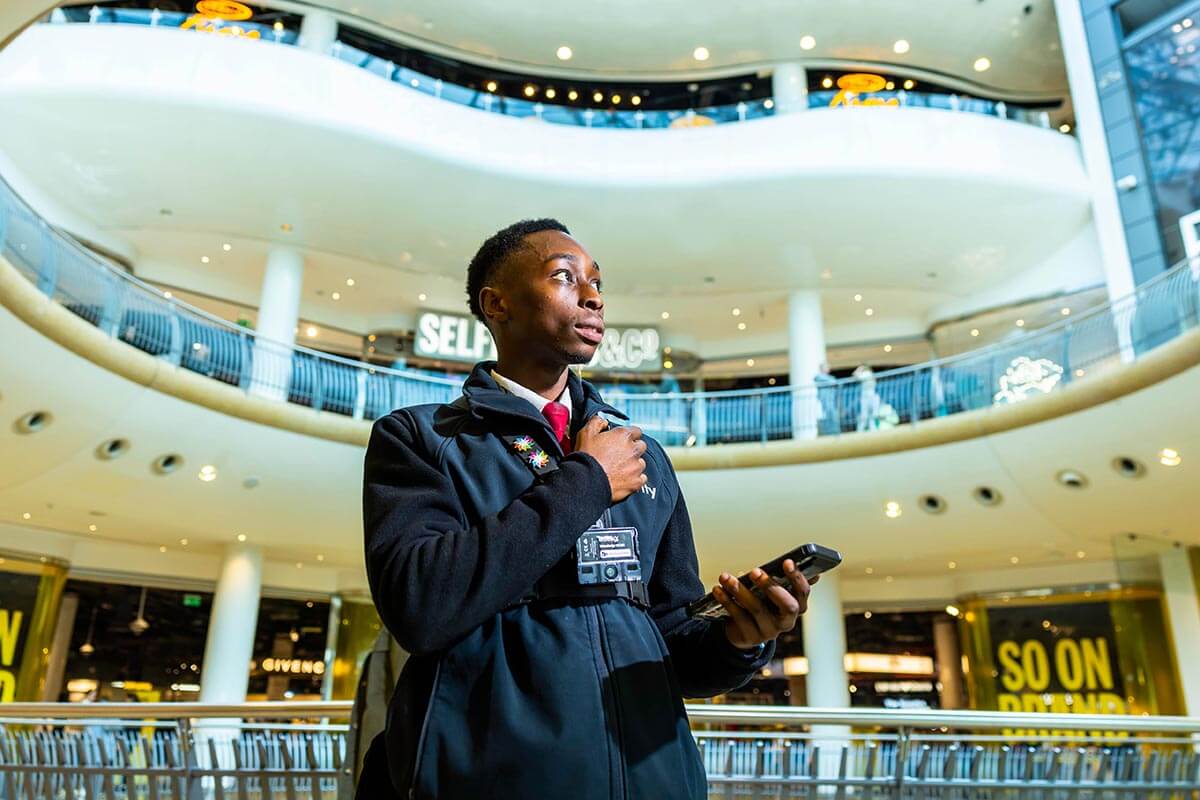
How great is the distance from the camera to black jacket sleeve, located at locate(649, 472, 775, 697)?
1.54 meters

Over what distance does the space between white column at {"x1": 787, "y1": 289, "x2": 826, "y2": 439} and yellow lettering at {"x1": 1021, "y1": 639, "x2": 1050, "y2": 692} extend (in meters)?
7.09

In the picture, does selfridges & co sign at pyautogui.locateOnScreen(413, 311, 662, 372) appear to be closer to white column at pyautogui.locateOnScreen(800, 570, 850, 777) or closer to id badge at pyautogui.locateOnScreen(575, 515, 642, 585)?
white column at pyautogui.locateOnScreen(800, 570, 850, 777)

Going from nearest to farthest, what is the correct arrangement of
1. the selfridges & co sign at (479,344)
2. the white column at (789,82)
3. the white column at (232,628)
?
the white column at (232,628) → the white column at (789,82) → the selfridges & co sign at (479,344)

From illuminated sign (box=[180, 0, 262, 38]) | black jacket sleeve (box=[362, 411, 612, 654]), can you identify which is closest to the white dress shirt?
black jacket sleeve (box=[362, 411, 612, 654])

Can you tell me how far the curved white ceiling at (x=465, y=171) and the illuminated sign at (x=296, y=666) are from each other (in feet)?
27.7

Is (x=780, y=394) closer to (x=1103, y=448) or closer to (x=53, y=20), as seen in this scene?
(x=1103, y=448)

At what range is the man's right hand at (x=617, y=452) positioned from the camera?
1.40m

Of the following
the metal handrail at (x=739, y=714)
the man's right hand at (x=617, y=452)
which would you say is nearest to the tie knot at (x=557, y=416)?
the man's right hand at (x=617, y=452)

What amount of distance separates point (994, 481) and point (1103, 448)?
5.62ft

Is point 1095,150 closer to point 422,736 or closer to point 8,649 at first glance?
point 422,736

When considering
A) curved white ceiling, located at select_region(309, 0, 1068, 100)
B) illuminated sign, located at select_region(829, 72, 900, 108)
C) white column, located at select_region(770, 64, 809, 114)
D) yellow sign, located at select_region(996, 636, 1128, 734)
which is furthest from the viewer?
illuminated sign, located at select_region(829, 72, 900, 108)

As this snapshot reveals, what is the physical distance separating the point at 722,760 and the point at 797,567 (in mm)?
3371

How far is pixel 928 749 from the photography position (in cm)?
423

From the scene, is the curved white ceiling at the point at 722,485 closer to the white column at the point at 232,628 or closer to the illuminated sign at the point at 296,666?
the white column at the point at 232,628
